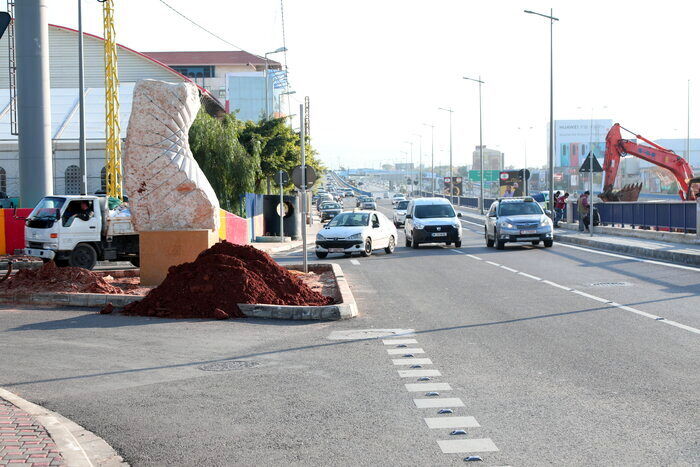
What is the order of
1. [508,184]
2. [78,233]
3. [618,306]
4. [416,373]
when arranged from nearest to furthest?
[416,373], [618,306], [78,233], [508,184]

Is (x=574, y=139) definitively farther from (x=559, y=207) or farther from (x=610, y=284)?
(x=610, y=284)

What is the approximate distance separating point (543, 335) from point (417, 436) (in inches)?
200

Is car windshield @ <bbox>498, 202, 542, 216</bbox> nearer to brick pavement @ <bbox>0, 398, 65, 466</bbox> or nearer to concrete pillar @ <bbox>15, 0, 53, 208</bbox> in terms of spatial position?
concrete pillar @ <bbox>15, 0, 53, 208</bbox>

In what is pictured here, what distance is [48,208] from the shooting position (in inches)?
916

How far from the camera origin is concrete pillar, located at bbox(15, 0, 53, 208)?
2809 centimetres

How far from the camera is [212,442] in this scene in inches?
248

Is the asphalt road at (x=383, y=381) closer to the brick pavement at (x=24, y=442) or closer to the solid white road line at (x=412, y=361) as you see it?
the solid white road line at (x=412, y=361)

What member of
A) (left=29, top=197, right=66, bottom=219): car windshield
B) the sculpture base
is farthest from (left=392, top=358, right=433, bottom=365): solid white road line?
(left=29, top=197, right=66, bottom=219): car windshield

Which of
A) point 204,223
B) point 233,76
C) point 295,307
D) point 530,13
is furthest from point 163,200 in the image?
point 233,76

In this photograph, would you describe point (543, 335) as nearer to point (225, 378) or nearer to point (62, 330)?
point (225, 378)

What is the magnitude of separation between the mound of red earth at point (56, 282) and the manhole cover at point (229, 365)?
22.6 feet

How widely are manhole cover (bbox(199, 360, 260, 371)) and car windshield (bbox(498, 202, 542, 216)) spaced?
22.8 m

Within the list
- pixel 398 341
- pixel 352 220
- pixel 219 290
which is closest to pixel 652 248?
pixel 352 220

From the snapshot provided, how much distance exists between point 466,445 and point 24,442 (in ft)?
9.75
